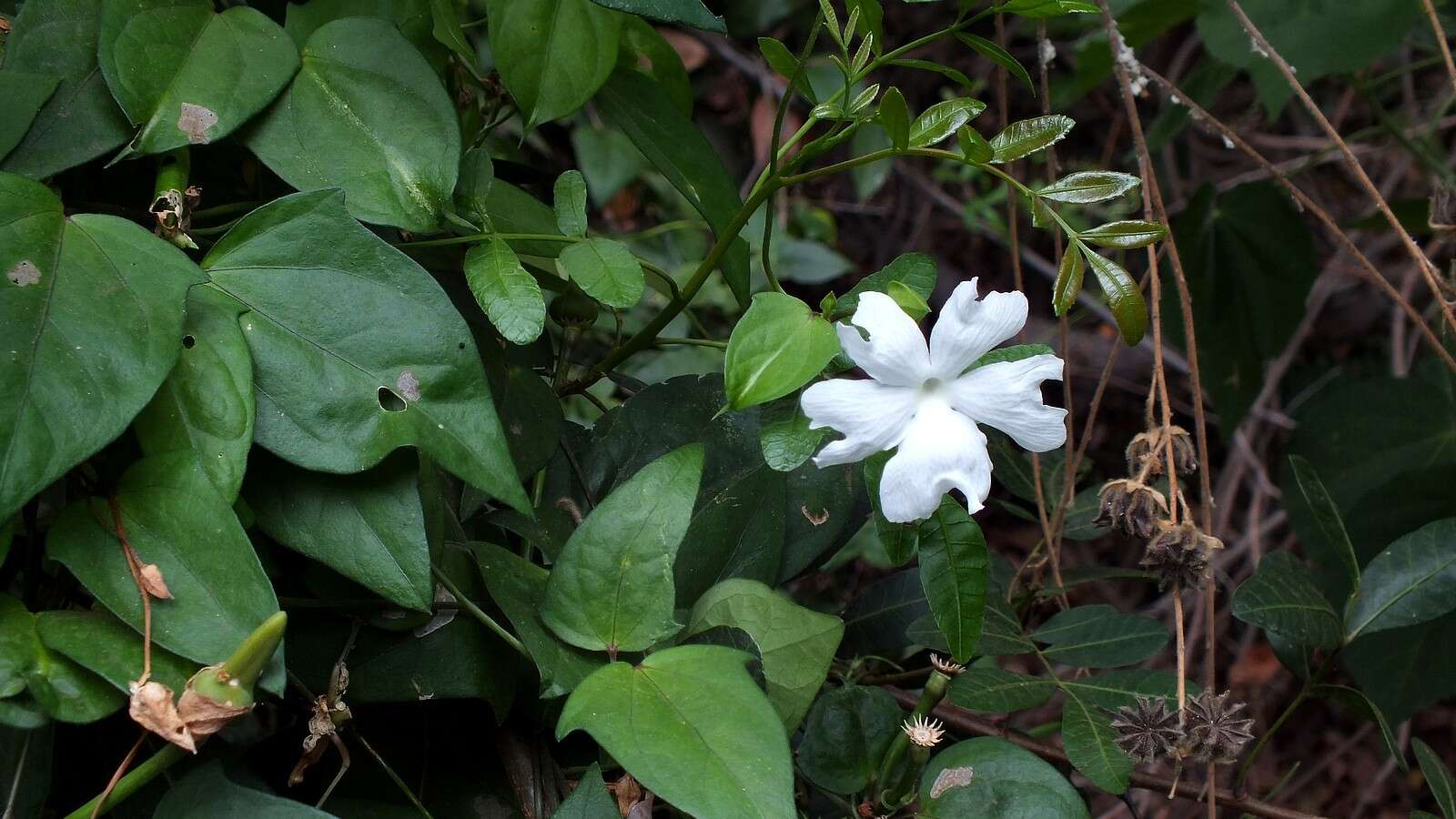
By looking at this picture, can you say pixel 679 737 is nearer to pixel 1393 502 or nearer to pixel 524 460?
pixel 524 460

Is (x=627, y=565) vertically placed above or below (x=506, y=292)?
below

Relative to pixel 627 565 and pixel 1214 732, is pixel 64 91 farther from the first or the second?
pixel 1214 732

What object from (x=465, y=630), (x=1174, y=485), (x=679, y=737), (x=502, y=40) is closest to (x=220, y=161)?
(x=502, y=40)

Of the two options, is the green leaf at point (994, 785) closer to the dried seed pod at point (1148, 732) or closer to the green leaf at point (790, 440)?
the dried seed pod at point (1148, 732)

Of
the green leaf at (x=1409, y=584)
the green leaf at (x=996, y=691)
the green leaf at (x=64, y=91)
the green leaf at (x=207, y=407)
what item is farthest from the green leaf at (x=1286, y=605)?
the green leaf at (x=64, y=91)

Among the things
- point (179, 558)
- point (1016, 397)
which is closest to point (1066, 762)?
point (1016, 397)

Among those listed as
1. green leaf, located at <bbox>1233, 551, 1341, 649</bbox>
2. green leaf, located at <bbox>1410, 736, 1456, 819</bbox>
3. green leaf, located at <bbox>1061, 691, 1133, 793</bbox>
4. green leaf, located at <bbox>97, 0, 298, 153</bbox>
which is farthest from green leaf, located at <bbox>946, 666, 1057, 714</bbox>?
green leaf, located at <bbox>97, 0, 298, 153</bbox>
